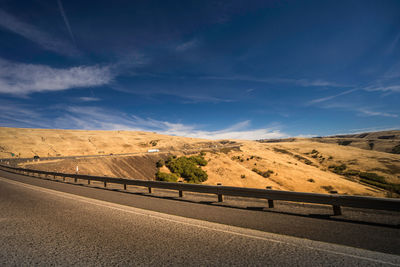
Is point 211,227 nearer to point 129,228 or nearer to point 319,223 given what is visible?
point 129,228

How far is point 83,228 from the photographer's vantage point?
17.4 ft

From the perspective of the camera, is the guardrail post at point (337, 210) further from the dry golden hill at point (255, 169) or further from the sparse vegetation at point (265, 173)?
the sparse vegetation at point (265, 173)

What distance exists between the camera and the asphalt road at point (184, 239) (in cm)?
355

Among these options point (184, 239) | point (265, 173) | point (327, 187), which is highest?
point (184, 239)

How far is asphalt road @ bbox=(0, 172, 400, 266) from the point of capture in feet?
11.6

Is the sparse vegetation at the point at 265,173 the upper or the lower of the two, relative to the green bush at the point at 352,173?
upper

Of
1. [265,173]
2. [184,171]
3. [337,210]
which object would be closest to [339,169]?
[265,173]

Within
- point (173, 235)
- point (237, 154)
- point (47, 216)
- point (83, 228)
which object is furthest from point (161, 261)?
point (237, 154)

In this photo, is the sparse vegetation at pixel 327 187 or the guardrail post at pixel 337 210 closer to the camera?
the guardrail post at pixel 337 210

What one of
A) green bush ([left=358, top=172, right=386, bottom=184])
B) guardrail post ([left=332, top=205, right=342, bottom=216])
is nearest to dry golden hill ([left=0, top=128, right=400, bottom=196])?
green bush ([left=358, top=172, right=386, bottom=184])

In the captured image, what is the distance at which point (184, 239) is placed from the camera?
448 cm

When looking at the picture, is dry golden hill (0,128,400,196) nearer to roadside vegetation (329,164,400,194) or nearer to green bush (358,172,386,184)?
roadside vegetation (329,164,400,194)

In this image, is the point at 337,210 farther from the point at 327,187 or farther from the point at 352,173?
the point at 352,173

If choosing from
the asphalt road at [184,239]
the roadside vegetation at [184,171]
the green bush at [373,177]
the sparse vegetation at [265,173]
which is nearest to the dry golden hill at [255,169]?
the sparse vegetation at [265,173]
